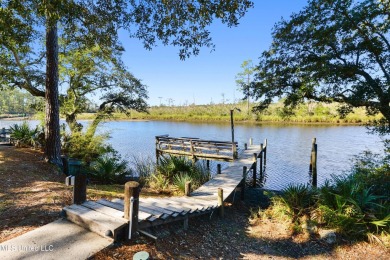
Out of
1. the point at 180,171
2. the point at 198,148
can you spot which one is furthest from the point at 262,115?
the point at 180,171

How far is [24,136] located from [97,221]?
11.1 m

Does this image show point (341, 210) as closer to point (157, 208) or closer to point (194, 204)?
point (194, 204)

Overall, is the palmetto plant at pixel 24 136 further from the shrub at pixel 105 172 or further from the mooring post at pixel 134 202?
the mooring post at pixel 134 202

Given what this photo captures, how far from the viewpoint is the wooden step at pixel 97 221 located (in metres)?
3.69

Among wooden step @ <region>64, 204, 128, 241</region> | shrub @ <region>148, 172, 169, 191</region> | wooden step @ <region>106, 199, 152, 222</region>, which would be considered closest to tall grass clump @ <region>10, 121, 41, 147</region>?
shrub @ <region>148, 172, 169, 191</region>

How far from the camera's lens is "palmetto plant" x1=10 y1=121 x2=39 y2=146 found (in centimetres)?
1188

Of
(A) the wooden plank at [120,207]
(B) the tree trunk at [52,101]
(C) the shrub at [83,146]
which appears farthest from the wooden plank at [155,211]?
(C) the shrub at [83,146]

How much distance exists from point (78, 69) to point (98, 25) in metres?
8.60

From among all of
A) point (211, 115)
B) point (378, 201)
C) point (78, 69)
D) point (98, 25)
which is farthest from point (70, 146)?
point (211, 115)

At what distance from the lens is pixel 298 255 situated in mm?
5262

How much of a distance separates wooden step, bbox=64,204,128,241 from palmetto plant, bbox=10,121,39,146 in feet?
30.5

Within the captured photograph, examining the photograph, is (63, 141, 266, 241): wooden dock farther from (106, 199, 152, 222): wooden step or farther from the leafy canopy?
the leafy canopy

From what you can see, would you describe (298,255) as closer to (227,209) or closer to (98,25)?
(227,209)

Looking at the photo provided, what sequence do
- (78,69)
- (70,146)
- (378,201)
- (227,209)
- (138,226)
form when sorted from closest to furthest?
(138,226), (378,201), (227,209), (70,146), (78,69)
